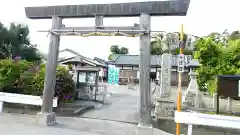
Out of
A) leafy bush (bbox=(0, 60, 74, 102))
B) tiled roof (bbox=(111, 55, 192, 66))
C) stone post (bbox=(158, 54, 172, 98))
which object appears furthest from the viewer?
tiled roof (bbox=(111, 55, 192, 66))

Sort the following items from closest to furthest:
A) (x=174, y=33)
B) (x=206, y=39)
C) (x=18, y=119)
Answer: (x=174, y=33) → (x=18, y=119) → (x=206, y=39)

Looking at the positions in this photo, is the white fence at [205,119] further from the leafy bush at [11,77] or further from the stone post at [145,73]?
the leafy bush at [11,77]

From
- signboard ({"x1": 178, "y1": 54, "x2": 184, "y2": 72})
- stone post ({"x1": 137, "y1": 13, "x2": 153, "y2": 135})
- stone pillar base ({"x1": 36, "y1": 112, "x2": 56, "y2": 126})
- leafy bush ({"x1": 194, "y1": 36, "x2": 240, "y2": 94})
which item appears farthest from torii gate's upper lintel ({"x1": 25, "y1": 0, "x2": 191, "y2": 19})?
leafy bush ({"x1": 194, "y1": 36, "x2": 240, "y2": 94})

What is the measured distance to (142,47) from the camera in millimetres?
6918

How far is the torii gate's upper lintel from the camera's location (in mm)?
6699

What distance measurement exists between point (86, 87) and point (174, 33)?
28.4 ft

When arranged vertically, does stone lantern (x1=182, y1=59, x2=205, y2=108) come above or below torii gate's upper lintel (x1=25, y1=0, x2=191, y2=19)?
below

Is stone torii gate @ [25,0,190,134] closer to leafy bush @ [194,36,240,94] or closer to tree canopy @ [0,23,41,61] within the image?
leafy bush @ [194,36,240,94]

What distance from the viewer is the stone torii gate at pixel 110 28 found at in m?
6.77

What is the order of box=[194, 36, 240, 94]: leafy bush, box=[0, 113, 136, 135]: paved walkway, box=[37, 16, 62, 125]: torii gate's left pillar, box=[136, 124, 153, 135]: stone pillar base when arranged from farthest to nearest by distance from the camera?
1. box=[194, 36, 240, 94]: leafy bush
2. box=[37, 16, 62, 125]: torii gate's left pillar
3. box=[0, 113, 136, 135]: paved walkway
4. box=[136, 124, 153, 135]: stone pillar base

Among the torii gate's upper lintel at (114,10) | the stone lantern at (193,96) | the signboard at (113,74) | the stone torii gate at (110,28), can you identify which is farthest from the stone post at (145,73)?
the signboard at (113,74)

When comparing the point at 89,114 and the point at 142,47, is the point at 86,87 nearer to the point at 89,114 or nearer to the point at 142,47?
the point at 89,114

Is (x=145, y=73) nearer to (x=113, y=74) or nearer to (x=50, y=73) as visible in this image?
(x=50, y=73)

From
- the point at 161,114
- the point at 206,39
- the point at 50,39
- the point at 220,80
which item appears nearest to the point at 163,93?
the point at 161,114
